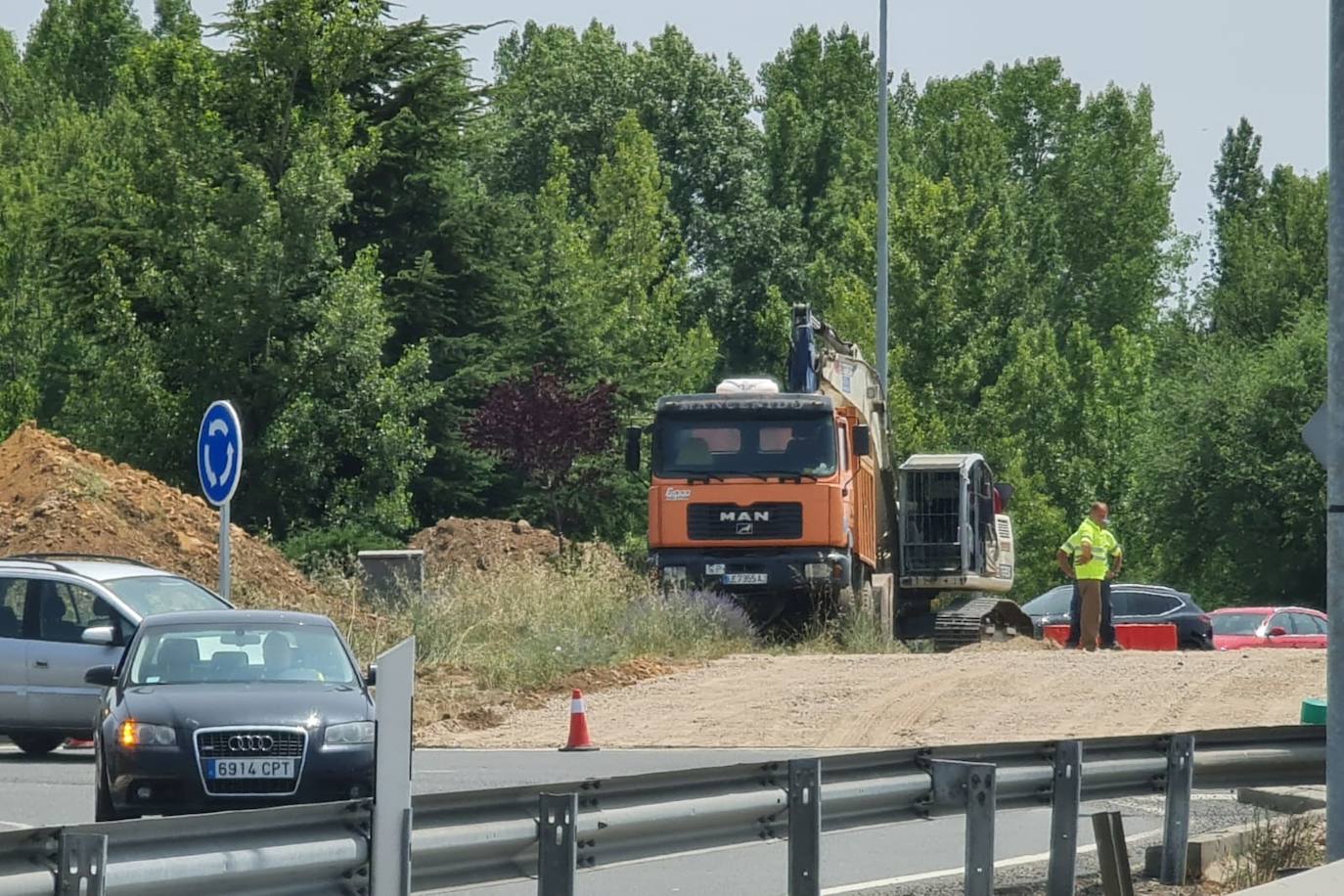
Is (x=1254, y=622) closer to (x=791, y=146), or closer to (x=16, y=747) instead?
(x=16, y=747)

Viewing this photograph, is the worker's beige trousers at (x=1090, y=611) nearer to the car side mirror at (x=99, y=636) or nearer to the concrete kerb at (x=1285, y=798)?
the concrete kerb at (x=1285, y=798)

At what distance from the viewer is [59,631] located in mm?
19172

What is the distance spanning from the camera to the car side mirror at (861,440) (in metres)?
30.1

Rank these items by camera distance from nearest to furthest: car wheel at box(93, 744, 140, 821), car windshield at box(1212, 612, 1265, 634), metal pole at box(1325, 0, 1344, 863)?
metal pole at box(1325, 0, 1344, 863)
car wheel at box(93, 744, 140, 821)
car windshield at box(1212, 612, 1265, 634)

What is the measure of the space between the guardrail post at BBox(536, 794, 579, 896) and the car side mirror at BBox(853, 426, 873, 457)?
838 inches

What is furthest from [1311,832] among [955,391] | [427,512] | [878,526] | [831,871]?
[955,391]

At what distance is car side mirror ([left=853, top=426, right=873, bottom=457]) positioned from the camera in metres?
30.1

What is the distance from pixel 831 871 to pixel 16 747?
10.8m

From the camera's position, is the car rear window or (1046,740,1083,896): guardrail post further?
the car rear window

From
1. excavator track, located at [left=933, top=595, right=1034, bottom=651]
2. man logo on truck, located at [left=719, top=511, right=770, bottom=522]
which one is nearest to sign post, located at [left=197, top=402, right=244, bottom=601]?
man logo on truck, located at [left=719, top=511, right=770, bottom=522]

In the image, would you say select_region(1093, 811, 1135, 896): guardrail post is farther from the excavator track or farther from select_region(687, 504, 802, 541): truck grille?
the excavator track

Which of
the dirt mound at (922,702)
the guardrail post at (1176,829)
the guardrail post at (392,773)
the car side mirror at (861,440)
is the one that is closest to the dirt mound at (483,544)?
the car side mirror at (861,440)

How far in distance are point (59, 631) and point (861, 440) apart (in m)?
13.4

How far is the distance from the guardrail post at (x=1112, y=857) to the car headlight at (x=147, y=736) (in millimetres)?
5683
